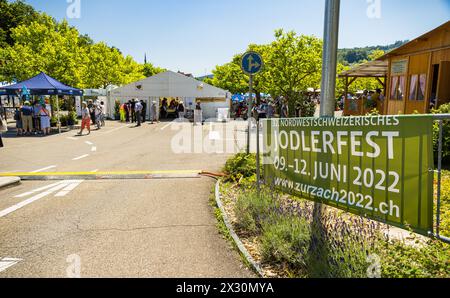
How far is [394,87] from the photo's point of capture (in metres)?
16.6

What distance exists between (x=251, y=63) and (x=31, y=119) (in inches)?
635

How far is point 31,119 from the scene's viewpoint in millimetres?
19578

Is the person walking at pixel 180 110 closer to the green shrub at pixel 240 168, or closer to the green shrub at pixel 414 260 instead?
the green shrub at pixel 240 168

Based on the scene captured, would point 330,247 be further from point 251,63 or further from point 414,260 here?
point 251,63

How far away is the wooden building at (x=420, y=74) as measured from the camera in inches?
512

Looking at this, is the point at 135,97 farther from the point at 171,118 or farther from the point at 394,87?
the point at 394,87

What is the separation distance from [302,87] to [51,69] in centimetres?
1830

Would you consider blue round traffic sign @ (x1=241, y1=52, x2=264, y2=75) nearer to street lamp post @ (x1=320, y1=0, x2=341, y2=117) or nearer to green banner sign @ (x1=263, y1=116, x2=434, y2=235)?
green banner sign @ (x1=263, y1=116, x2=434, y2=235)

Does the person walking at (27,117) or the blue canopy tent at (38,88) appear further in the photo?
the person walking at (27,117)

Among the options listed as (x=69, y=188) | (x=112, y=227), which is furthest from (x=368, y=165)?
(x=69, y=188)

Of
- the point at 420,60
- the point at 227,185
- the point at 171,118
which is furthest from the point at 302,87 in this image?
the point at 227,185

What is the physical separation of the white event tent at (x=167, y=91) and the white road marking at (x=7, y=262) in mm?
27495

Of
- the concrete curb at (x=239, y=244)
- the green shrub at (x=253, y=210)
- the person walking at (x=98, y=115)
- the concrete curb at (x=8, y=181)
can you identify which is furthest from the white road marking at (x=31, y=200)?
the person walking at (x=98, y=115)

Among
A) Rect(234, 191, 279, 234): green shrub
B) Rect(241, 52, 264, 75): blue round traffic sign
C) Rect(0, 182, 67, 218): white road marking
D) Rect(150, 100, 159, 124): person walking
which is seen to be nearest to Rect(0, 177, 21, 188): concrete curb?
Rect(0, 182, 67, 218): white road marking
